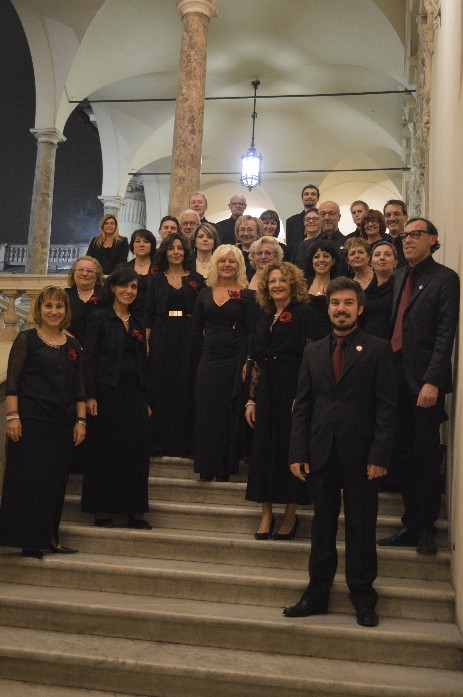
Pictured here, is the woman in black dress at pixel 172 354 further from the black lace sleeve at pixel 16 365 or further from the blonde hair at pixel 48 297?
the black lace sleeve at pixel 16 365

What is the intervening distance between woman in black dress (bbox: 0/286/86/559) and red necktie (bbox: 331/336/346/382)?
5.12 ft

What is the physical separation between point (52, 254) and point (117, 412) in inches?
686

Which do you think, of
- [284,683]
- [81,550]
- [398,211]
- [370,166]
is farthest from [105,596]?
[370,166]

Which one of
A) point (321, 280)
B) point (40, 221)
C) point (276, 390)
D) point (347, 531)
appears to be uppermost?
point (40, 221)

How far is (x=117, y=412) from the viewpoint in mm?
4855

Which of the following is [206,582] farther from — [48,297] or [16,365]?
[48,297]

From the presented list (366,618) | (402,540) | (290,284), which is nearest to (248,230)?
(290,284)

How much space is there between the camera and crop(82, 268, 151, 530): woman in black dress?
475cm

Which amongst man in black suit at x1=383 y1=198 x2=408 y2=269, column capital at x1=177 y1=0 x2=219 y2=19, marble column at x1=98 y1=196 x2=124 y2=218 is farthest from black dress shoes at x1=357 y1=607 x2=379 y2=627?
marble column at x1=98 y1=196 x2=124 y2=218

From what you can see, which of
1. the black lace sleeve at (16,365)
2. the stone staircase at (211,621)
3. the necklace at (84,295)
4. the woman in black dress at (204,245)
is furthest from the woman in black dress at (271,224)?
the black lace sleeve at (16,365)

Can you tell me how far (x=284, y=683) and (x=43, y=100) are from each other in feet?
42.8

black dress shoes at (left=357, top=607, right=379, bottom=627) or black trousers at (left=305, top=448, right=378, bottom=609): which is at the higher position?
black trousers at (left=305, top=448, right=378, bottom=609)

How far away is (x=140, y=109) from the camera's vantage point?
689 inches

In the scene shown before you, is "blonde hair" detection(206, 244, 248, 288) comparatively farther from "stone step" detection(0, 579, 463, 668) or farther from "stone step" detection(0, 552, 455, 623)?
"stone step" detection(0, 579, 463, 668)
